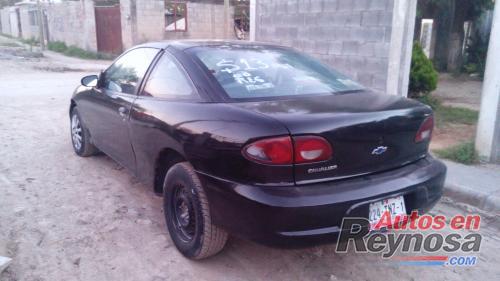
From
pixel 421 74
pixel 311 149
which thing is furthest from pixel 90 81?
pixel 421 74

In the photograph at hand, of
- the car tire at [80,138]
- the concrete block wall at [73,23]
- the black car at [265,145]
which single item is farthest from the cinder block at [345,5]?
the concrete block wall at [73,23]

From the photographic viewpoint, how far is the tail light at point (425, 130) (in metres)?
2.84

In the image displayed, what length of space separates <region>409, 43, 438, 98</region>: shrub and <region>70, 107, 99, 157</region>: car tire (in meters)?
5.69

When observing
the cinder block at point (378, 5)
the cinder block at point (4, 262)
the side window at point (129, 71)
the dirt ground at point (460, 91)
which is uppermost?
the cinder block at point (378, 5)

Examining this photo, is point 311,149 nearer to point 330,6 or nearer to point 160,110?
point 160,110

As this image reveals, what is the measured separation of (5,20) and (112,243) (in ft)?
153

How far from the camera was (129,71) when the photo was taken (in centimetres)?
388

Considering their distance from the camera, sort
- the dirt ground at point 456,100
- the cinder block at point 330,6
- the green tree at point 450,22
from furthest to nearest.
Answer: the green tree at point 450,22 → the cinder block at point 330,6 → the dirt ground at point 456,100

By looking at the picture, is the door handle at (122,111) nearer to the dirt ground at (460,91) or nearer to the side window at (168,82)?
the side window at (168,82)

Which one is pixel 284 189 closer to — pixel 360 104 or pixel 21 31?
pixel 360 104

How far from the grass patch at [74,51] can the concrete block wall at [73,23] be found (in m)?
0.31

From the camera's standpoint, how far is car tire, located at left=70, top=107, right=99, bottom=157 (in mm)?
4930

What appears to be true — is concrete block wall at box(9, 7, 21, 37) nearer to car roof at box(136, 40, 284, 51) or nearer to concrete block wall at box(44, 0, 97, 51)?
concrete block wall at box(44, 0, 97, 51)

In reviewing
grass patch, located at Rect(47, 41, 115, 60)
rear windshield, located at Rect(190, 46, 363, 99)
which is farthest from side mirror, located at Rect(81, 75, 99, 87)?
grass patch, located at Rect(47, 41, 115, 60)
